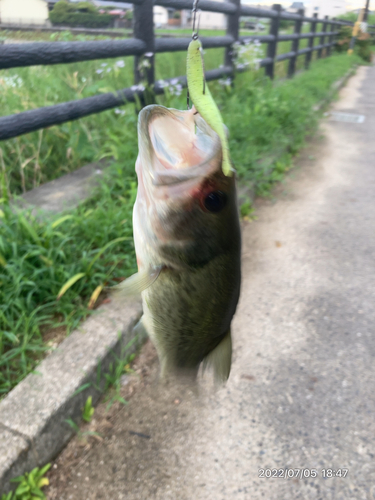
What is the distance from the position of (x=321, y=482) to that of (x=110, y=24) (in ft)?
9.16

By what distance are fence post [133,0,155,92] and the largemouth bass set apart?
2.84 m

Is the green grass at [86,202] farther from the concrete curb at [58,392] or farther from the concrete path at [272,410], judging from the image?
Result: the concrete path at [272,410]

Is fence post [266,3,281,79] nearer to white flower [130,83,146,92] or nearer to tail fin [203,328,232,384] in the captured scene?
white flower [130,83,146,92]

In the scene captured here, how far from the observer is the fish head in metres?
0.69

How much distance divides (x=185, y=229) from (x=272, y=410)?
4.90ft

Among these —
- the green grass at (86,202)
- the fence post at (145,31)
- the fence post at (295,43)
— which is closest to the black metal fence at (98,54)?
the fence post at (145,31)

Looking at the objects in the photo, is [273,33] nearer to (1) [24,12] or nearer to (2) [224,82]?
(2) [224,82]

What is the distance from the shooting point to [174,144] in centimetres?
72

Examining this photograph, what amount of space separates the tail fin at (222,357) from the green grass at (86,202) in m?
1.10

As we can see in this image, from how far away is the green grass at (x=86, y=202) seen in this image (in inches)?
75.7

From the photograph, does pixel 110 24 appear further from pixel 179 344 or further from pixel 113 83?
pixel 179 344

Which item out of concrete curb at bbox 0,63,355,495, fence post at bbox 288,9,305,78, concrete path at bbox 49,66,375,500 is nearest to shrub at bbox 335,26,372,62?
fence post at bbox 288,9,305,78

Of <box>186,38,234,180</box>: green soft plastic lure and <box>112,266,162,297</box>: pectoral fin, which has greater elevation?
<box>186,38,234,180</box>: green soft plastic lure

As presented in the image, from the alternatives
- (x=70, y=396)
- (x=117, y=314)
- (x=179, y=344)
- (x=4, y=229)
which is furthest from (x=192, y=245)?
(x=4, y=229)
